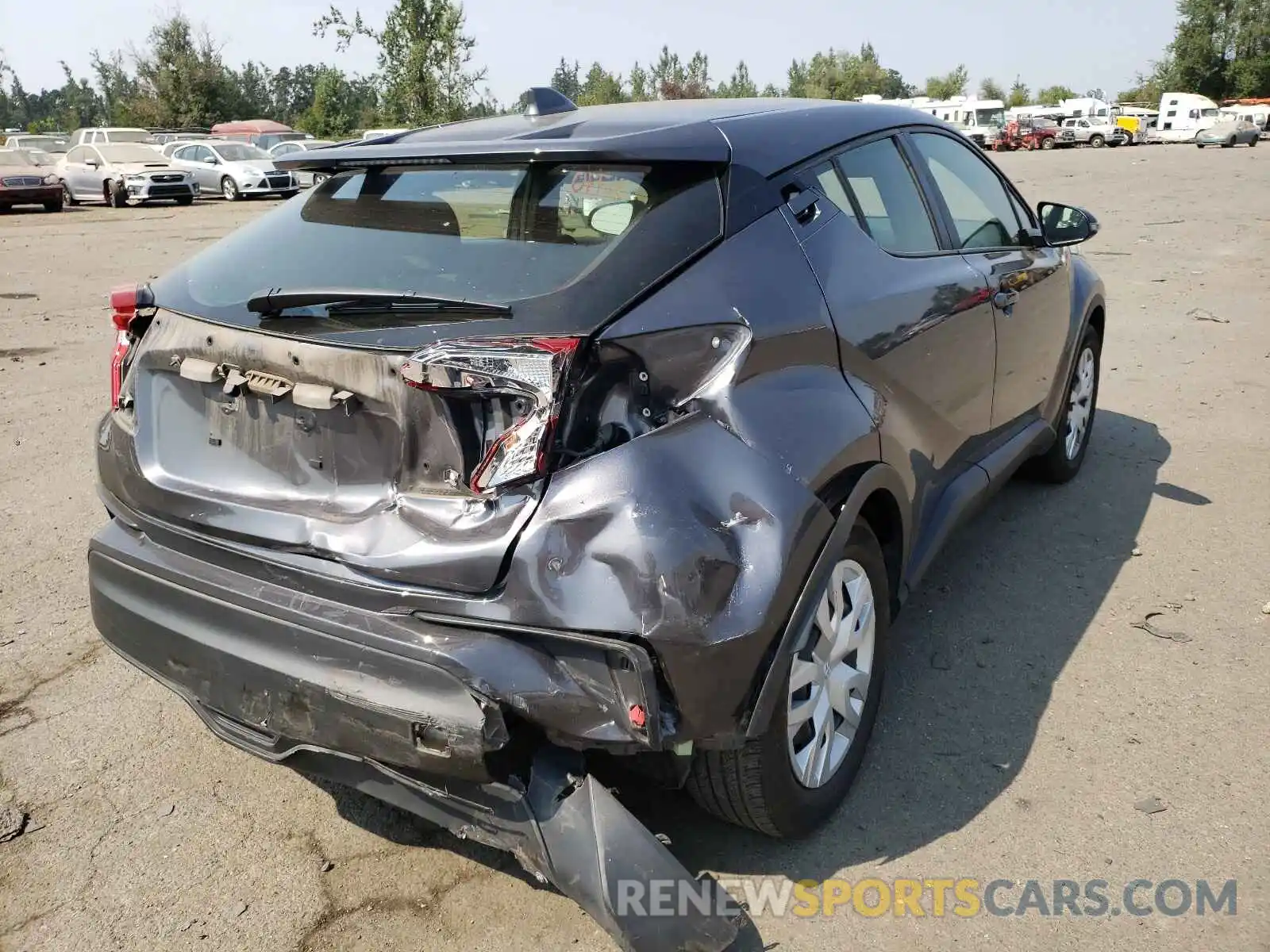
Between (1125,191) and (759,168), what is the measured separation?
2113 cm

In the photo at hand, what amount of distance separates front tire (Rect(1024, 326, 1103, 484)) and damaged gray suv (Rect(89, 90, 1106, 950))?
230cm

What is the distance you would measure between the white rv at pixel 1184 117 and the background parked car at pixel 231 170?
40.9 metres

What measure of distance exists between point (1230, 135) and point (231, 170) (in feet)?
130

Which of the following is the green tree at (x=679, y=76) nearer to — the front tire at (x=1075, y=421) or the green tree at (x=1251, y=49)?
the green tree at (x=1251, y=49)

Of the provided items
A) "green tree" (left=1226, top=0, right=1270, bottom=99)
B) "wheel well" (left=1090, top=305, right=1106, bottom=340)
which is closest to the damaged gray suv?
"wheel well" (left=1090, top=305, right=1106, bottom=340)

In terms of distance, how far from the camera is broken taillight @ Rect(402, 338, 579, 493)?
86.7 inches

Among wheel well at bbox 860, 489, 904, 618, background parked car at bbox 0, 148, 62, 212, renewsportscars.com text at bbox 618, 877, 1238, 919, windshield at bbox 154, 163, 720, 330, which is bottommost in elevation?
renewsportscars.com text at bbox 618, 877, 1238, 919

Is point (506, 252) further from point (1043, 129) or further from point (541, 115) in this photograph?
point (1043, 129)

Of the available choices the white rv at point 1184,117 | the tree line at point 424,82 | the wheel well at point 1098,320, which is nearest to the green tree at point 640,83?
the tree line at point 424,82

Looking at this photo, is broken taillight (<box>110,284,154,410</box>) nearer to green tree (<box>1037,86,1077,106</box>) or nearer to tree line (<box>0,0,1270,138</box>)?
tree line (<box>0,0,1270,138</box>)

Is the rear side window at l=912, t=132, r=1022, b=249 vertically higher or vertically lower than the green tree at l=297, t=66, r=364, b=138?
lower

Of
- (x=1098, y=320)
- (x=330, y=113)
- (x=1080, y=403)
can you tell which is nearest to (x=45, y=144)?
(x=330, y=113)

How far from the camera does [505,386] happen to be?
2.20 meters

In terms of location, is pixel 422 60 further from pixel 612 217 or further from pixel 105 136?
pixel 612 217
